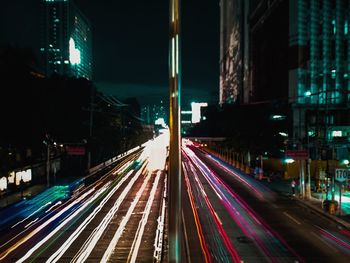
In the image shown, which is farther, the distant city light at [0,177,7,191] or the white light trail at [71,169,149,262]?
the distant city light at [0,177,7,191]

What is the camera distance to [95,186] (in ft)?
157

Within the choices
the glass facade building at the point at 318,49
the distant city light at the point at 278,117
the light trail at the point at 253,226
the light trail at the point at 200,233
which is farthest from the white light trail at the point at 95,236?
the glass facade building at the point at 318,49

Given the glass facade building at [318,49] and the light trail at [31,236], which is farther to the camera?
the glass facade building at [318,49]

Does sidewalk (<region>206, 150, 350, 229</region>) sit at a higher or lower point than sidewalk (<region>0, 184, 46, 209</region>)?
lower

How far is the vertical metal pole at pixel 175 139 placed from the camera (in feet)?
27.6

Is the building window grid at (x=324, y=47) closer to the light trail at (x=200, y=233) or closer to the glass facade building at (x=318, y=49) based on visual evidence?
the glass facade building at (x=318, y=49)

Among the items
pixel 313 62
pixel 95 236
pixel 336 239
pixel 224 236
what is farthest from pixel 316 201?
pixel 313 62

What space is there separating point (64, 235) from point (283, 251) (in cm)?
1026

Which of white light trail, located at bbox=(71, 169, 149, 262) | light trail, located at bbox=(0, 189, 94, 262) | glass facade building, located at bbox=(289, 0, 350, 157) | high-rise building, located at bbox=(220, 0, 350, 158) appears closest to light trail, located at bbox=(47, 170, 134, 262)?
white light trail, located at bbox=(71, 169, 149, 262)

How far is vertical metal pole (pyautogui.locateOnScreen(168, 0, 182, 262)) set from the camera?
8.41 meters

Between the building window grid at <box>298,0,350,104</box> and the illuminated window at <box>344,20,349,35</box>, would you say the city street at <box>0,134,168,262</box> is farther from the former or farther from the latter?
the illuminated window at <box>344,20,349,35</box>

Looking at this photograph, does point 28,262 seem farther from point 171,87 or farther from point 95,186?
point 95,186

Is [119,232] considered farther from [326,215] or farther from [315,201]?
[315,201]

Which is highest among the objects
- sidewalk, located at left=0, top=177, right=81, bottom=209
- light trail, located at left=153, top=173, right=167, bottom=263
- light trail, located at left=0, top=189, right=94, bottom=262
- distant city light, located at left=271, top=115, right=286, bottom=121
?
distant city light, located at left=271, top=115, right=286, bottom=121
